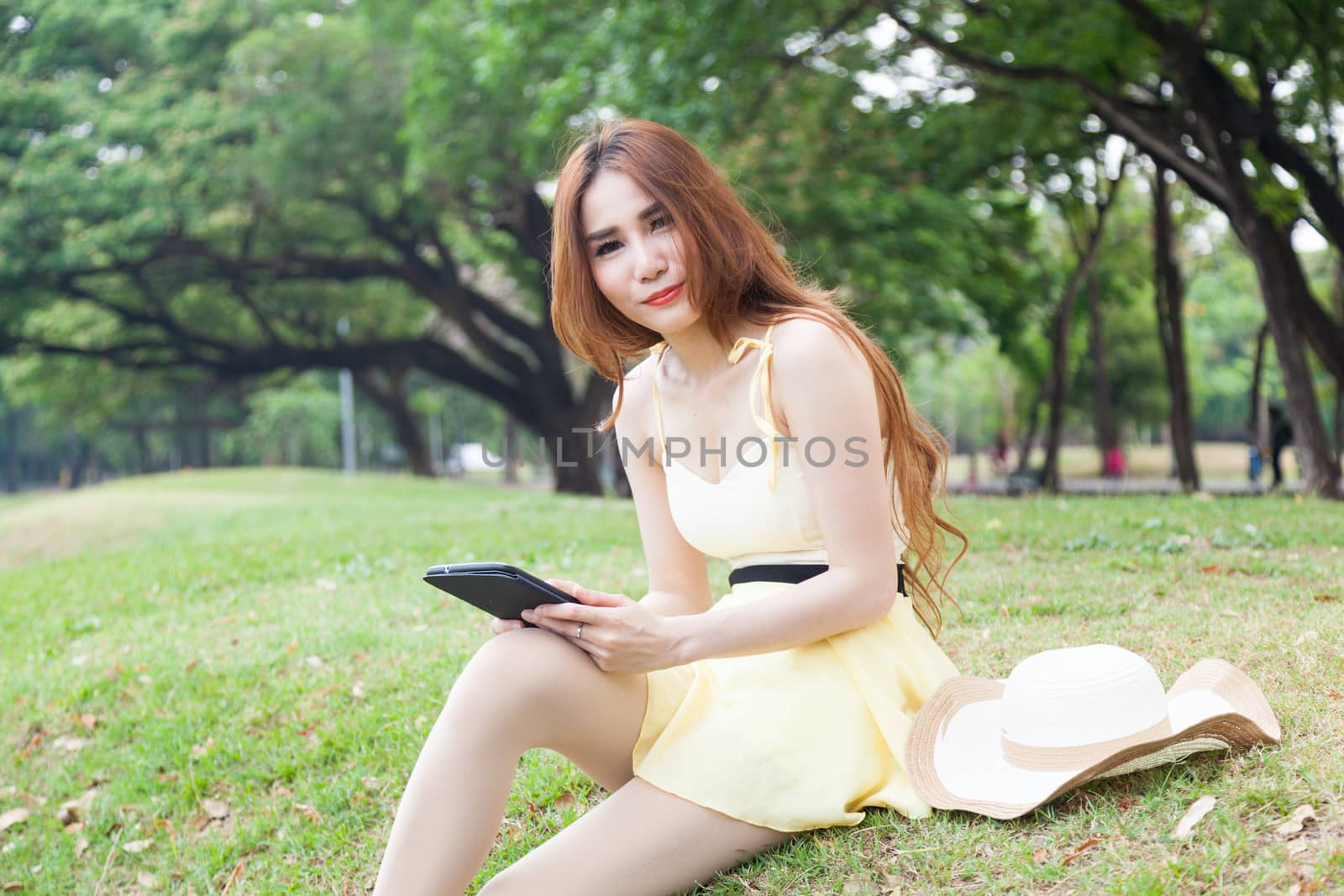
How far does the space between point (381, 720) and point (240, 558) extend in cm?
493

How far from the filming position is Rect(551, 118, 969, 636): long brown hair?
2.69 m

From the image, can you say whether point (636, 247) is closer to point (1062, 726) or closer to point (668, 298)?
point (668, 298)

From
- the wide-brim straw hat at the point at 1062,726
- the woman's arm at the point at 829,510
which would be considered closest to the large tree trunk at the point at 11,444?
the woman's arm at the point at 829,510

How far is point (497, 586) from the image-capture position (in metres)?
2.33

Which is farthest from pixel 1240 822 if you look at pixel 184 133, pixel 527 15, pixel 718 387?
pixel 184 133

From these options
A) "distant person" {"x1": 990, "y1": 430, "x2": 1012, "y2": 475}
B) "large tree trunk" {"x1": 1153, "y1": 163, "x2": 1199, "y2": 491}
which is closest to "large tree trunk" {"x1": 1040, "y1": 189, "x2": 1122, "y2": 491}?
"large tree trunk" {"x1": 1153, "y1": 163, "x2": 1199, "y2": 491}

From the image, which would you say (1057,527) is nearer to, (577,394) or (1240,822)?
(1240,822)

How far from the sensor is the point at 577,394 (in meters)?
22.1

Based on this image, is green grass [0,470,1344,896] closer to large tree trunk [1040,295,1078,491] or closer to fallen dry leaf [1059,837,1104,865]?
fallen dry leaf [1059,837,1104,865]

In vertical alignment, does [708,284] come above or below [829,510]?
above

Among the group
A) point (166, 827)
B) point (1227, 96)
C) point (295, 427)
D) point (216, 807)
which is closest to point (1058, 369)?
point (1227, 96)

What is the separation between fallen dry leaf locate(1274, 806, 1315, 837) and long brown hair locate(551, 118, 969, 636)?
0.87 metres

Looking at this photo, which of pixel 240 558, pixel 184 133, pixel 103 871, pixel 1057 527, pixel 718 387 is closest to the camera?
pixel 718 387

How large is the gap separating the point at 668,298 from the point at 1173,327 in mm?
14649
